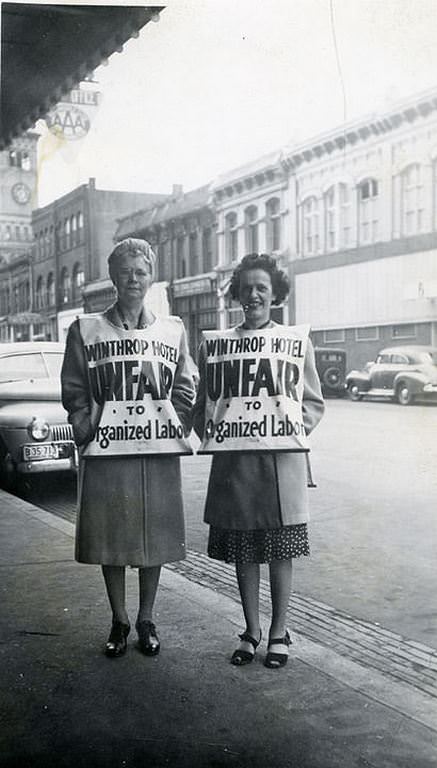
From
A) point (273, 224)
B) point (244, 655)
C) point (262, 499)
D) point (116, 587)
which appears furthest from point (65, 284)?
point (244, 655)

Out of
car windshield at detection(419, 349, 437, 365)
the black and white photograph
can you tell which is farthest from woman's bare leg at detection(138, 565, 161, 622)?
car windshield at detection(419, 349, 437, 365)

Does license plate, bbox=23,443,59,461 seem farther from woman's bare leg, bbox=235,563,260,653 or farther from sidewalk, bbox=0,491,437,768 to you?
woman's bare leg, bbox=235,563,260,653

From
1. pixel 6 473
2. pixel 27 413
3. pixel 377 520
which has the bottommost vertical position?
pixel 6 473

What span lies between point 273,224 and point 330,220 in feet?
0.88

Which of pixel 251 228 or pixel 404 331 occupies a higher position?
pixel 251 228

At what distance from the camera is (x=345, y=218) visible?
3459 mm

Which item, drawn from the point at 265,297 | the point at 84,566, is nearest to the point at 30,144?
the point at 265,297

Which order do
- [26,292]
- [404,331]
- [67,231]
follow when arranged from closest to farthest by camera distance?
[404,331], [67,231], [26,292]

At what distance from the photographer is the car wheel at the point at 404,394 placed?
3168mm

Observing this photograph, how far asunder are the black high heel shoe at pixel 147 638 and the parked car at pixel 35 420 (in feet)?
9.26

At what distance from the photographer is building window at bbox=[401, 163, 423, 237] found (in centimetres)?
302

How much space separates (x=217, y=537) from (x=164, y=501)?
0.25 meters

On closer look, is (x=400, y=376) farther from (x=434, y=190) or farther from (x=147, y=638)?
(x=147, y=638)

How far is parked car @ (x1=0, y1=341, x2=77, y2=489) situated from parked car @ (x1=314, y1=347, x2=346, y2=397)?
259 centimetres
